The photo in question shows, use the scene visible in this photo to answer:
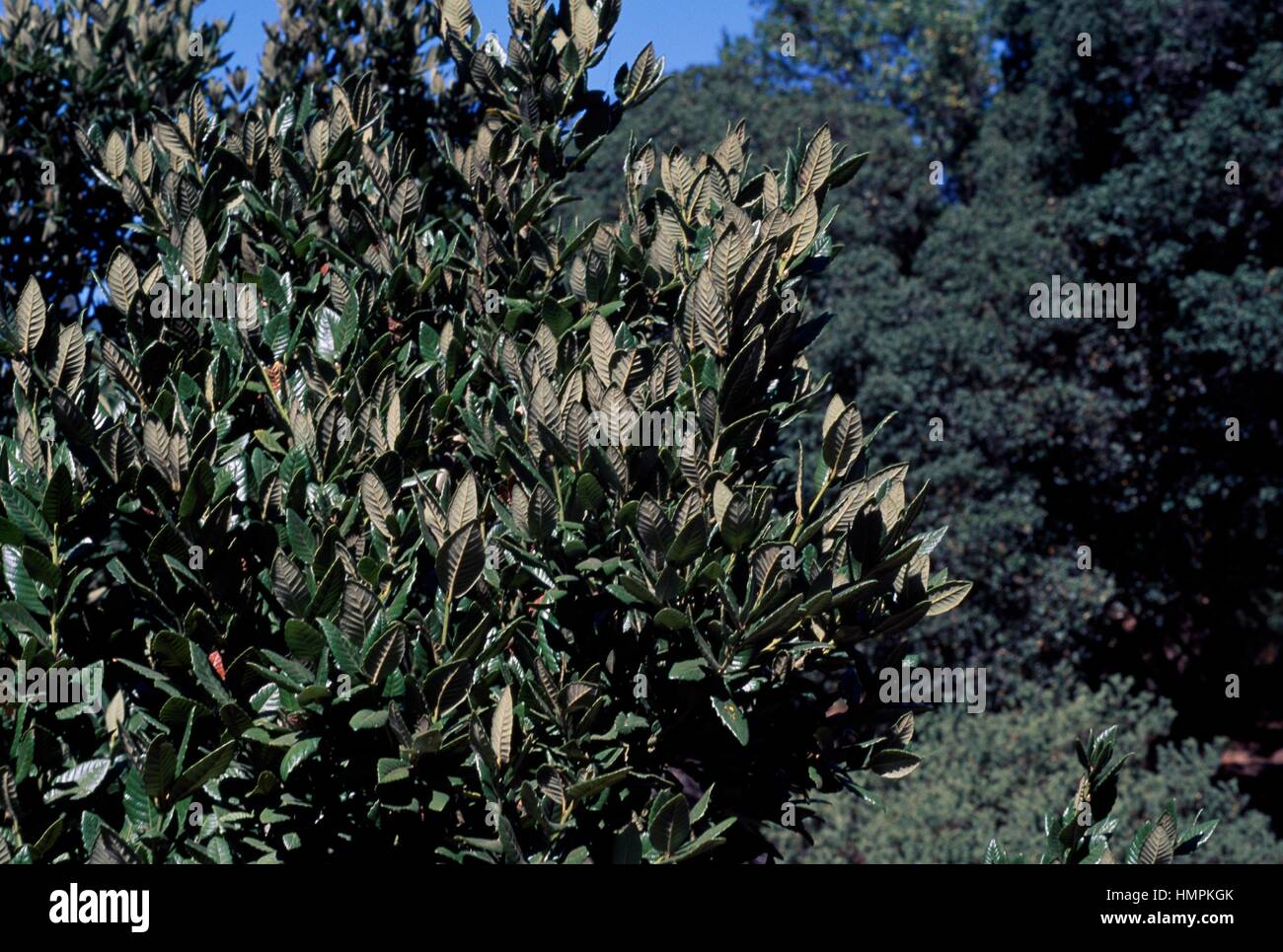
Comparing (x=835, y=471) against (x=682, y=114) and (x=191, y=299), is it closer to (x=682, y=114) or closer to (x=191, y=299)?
(x=191, y=299)

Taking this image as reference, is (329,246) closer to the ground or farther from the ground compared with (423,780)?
farther from the ground

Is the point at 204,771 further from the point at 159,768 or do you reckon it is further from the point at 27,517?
the point at 27,517

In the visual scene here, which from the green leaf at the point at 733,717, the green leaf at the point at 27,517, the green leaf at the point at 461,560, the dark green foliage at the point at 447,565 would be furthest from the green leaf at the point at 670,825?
the green leaf at the point at 27,517

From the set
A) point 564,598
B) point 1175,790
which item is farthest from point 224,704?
point 1175,790

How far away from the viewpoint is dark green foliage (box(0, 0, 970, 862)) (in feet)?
8.54

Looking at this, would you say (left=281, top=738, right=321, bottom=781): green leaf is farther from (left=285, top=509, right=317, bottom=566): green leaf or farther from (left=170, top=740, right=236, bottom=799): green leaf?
(left=285, top=509, right=317, bottom=566): green leaf

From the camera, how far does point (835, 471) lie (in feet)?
9.54

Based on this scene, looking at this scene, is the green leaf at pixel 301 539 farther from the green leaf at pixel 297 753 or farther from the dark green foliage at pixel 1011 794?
the dark green foliage at pixel 1011 794

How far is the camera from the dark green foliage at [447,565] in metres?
2.60

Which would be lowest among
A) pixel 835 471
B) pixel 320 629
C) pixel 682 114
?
pixel 320 629

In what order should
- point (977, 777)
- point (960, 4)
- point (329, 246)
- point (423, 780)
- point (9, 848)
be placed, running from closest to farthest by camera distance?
point (9, 848) → point (423, 780) → point (329, 246) → point (977, 777) → point (960, 4)

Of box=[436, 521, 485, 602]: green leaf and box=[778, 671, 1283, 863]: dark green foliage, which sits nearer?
box=[436, 521, 485, 602]: green leaf

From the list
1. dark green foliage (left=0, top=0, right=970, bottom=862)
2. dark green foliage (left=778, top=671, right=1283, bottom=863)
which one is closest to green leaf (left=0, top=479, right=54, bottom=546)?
dark green foliage (left=0, top=0, right=970, bottom=862)
